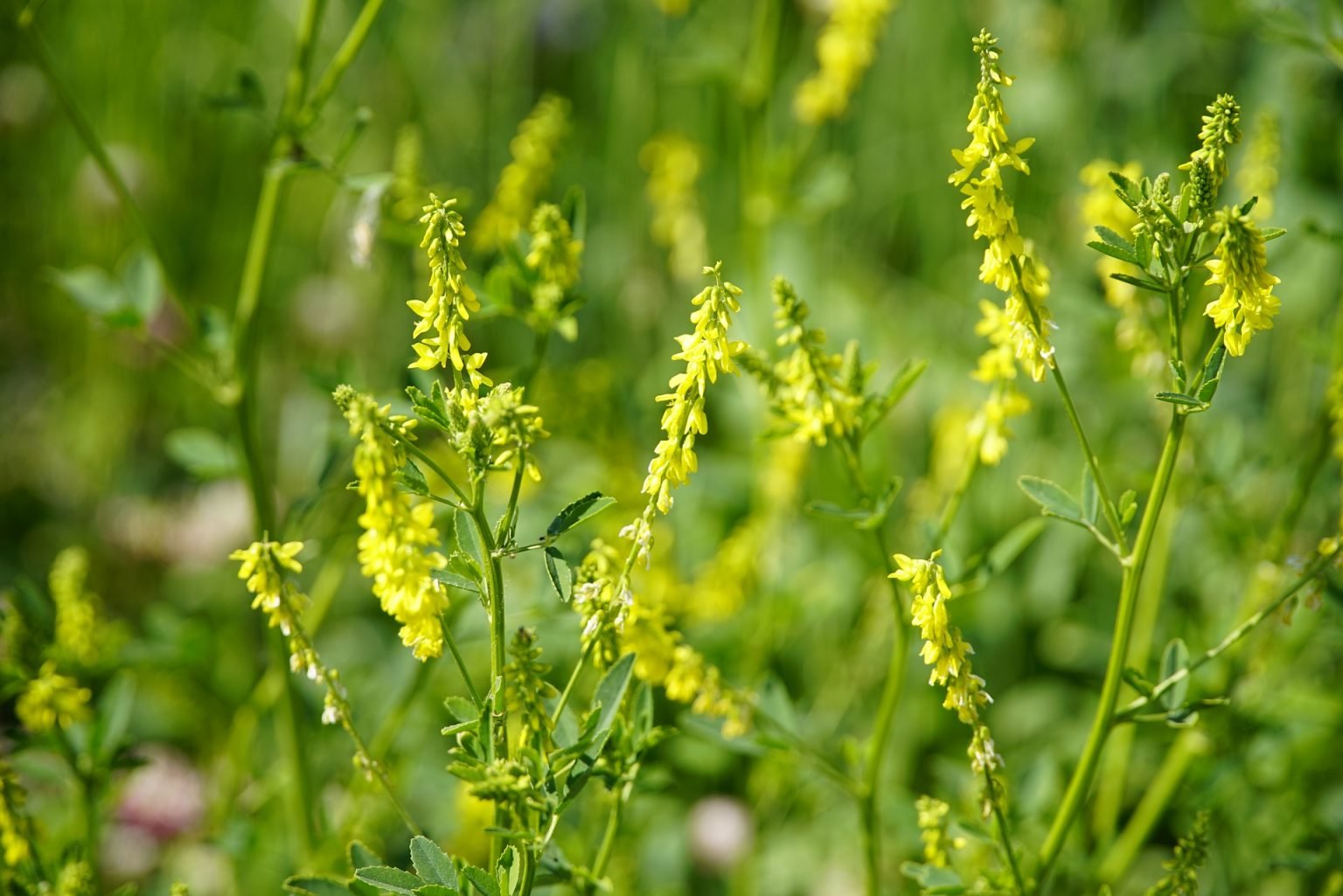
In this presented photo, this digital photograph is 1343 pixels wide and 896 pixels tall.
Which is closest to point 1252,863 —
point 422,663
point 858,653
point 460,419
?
point 858,653

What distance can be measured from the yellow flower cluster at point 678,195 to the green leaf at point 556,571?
181 centimetres

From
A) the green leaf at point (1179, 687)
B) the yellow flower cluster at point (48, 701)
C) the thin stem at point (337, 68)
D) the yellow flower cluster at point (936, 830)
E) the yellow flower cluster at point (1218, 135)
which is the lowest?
the yellow flower cluster at point (936, 830)

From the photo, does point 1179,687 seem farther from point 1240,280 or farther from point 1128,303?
point 1128,303

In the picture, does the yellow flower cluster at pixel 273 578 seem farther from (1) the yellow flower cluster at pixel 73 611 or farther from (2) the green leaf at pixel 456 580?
(1) the yellow flower cluster at pixel 73 611

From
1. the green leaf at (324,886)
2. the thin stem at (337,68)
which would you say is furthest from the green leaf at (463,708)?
the thin stem at (337,68)

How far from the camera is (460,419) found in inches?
55.1

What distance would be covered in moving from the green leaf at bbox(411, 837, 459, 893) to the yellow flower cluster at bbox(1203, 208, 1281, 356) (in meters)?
1.11

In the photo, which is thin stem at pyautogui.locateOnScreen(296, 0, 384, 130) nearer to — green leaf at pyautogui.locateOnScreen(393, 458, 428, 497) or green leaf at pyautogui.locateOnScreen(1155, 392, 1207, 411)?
green leaf at pyautogui.locateOnScreen(393, 458, 428, 497)

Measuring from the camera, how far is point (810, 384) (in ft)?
5.59

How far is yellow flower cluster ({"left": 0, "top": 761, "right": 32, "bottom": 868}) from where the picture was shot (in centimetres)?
166

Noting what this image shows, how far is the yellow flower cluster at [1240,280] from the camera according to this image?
137 cm

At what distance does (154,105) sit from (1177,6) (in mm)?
Result: 3645

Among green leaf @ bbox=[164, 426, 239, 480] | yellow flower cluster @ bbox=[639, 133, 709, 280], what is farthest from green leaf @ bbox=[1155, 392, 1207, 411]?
yellow flower cluster @ bbox=[639, 133, 709, 280]

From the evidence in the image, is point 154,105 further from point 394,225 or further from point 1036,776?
point 1036,776
